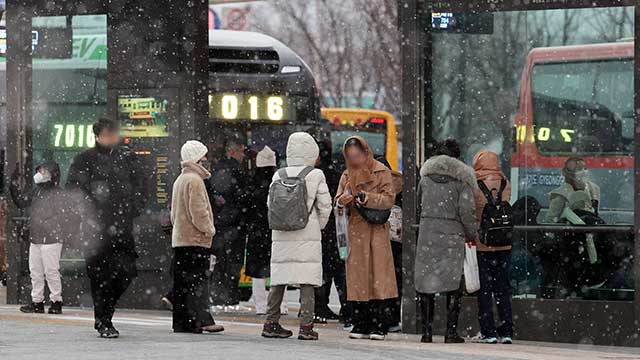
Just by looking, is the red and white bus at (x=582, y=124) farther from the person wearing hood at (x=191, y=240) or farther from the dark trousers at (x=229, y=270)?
the dark trousers at (x=229, y=270)

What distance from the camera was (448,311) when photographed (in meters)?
13.9

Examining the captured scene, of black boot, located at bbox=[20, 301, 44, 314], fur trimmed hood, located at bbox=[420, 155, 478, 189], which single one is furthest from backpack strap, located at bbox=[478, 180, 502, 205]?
black boot, located at bbox=[20, 301, 44, 314]

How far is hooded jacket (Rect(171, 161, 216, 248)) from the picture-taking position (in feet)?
45.1

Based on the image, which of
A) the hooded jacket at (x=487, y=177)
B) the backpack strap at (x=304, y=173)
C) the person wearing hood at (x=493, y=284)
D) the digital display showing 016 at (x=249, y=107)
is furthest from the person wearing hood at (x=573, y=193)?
the digital display showing 016 at (x=249, y=107)

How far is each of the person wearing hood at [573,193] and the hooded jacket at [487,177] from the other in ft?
2.24

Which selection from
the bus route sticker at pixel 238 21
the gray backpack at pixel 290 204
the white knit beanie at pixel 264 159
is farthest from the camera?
the bus route sticker at pixel 238 21

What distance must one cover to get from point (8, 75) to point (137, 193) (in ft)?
16.5

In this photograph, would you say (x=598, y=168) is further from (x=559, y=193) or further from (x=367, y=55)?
(x=367, y=55)

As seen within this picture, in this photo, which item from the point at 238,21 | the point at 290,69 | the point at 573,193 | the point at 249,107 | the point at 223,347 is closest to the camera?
the point at 223,347

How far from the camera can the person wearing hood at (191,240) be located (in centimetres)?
1377

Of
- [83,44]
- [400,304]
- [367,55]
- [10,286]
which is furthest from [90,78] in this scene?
[367,55]

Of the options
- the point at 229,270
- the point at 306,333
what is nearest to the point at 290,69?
the point at 229,270

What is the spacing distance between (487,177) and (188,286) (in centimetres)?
267

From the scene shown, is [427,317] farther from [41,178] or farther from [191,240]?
[41,178]
